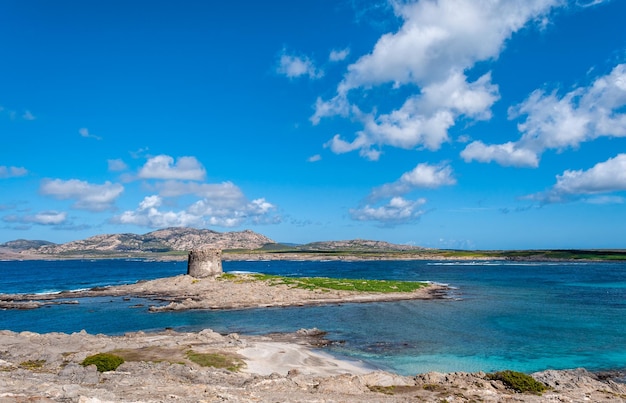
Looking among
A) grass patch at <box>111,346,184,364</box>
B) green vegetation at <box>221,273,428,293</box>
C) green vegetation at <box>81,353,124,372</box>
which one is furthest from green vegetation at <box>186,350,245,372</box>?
green vegetation at <box>221,273,428,293</box>

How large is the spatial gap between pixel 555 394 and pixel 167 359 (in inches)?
936

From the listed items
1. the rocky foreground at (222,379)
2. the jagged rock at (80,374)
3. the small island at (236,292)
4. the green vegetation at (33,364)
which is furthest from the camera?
the small island at (236,292)

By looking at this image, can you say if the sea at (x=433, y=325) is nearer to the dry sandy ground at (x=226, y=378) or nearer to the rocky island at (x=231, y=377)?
the rocky island at (x=231, y=377)

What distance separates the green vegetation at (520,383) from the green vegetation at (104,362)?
73.7 ft

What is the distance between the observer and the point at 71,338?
36.1 meters

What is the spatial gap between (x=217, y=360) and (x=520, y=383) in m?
19.3

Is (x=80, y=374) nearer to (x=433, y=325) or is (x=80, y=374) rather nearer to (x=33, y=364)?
(x=33, y=364)

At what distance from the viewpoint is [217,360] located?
103 ft

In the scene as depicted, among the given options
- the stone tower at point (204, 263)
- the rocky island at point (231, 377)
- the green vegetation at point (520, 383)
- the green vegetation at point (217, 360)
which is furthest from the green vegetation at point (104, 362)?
the stone tower at point (204, 263)

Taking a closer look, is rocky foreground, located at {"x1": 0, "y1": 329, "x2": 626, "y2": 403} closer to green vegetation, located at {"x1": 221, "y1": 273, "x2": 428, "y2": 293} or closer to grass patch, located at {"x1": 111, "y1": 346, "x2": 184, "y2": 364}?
grass patch, located at {"x1": 111, "y1": 346, "x2": 184, "y2": 364}

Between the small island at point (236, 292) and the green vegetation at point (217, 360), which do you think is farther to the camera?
the small island at point (236, 292)

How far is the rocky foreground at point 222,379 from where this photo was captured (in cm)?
1970

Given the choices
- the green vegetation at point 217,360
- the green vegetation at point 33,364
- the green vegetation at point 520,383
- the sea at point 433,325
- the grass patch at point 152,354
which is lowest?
the sea at point 433,325

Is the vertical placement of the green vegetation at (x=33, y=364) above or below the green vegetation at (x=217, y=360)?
above
